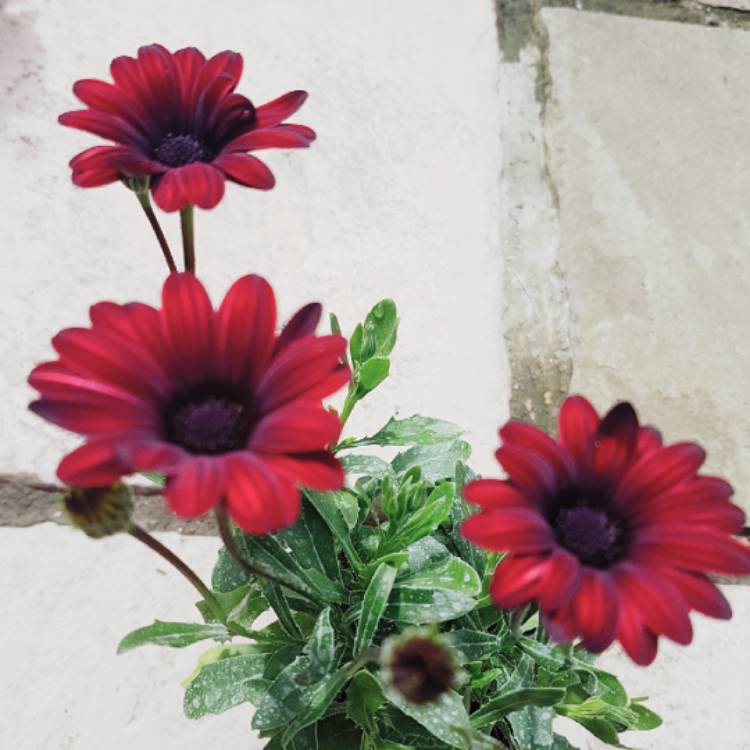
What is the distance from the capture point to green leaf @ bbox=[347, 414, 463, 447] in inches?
26.4

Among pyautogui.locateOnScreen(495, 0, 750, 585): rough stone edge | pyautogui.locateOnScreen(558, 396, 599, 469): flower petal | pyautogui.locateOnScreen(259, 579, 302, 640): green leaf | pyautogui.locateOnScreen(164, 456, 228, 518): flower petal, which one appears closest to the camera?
pyautogui.locateOnScreen(164, 456, 228, 518): flower petal

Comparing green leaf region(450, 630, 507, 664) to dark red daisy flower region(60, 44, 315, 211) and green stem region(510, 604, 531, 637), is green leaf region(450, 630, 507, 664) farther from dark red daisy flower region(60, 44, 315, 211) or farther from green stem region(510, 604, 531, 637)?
dark red daisy flower region(60, 44, 315, 211)

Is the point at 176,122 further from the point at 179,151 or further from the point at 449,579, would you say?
the point at 449,579

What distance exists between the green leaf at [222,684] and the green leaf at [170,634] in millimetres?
20

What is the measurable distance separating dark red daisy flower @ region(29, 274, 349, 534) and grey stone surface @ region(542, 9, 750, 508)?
661 mm

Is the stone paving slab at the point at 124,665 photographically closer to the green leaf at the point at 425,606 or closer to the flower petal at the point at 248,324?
the green leaf at the point at 425,606

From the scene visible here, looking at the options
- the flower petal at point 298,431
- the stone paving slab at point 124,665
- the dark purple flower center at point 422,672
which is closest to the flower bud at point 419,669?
the dark purple flower center at point 422,672

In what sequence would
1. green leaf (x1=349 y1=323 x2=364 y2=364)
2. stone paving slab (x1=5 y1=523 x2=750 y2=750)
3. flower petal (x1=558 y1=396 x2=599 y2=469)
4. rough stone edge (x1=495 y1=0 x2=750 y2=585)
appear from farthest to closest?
rough stone edge (x1=495 y1=0 x2=750 y2=585) → stone paving slab (x1=5 y1=523 x2=750 y2=750) → green leaf (x1=349 y1=323 x2=364 y2=364) → flower petal (x1=558 y1=396 x2=599 y2=469)

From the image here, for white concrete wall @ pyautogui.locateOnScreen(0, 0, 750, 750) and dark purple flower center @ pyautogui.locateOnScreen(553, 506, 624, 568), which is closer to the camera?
dark purple flower center @ pyautogui.locateOnScreen(553, 506, 624, 568)

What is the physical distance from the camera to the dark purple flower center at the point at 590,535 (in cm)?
44

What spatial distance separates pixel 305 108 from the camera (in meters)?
1.18

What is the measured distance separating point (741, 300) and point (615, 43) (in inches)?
16.8

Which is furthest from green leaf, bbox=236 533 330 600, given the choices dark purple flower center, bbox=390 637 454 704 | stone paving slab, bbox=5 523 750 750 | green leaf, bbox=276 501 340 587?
stone paving slab, bbox=5 523 750 750

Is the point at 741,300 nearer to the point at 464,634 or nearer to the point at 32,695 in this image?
the point at 464,634
